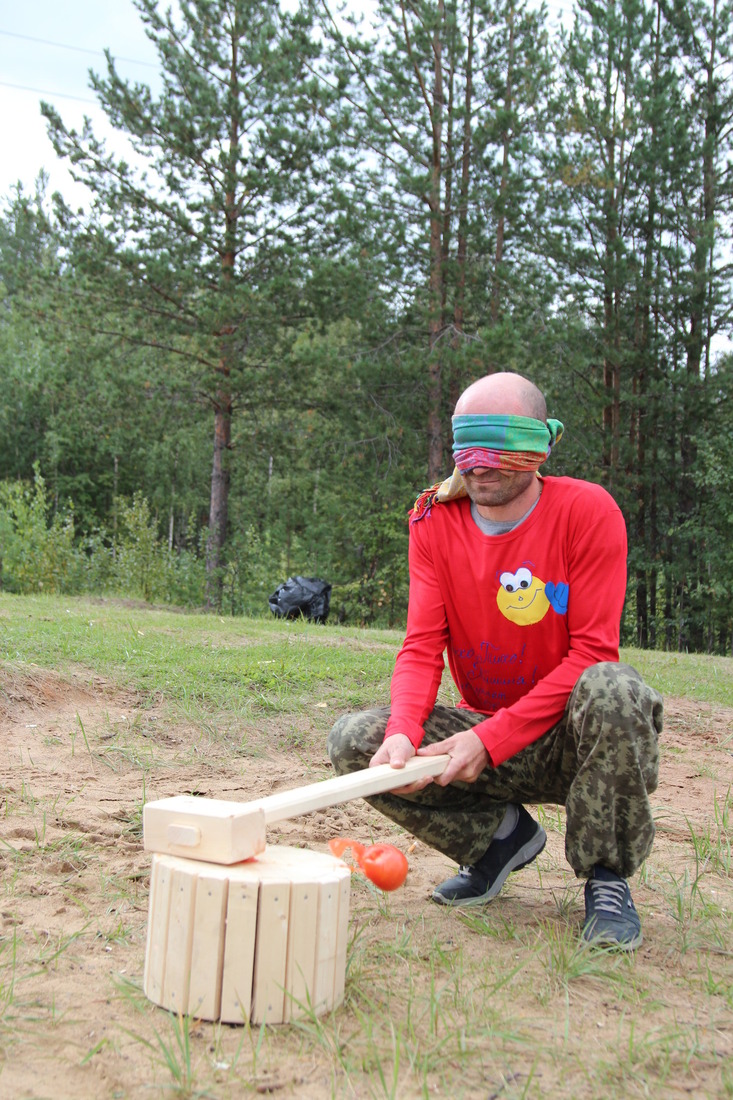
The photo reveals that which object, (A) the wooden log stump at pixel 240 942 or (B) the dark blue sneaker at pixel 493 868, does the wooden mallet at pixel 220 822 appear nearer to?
(A) the wooden log stump at pixel 240 942

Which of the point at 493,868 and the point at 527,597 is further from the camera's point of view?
the point at 493,868

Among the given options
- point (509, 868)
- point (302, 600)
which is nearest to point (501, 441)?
point (509, 868)

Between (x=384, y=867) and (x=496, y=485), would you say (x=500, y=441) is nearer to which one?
(x=496, y=485)

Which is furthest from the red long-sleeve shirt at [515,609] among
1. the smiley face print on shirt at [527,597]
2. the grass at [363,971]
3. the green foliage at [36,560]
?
the green foliage at [36,560]

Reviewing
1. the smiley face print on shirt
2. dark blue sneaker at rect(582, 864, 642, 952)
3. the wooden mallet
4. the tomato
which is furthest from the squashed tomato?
the smiley face print on shirt

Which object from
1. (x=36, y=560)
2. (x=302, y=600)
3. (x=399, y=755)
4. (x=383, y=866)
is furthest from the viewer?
(x=36, y=560)

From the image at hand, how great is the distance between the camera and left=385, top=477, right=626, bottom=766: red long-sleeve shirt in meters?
2.60

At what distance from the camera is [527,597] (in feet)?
8.86

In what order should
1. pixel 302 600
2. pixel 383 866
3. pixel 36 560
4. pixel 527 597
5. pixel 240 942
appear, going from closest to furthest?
pixel 240 942
pixel 383 866
pixel 527 597
pixel 302 600
pixel 36 560

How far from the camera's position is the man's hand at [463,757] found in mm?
2502

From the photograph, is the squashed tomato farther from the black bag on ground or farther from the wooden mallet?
the black bag on ground

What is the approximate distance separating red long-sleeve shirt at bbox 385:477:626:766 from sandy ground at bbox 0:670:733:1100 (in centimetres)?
60

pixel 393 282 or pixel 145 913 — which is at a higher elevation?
pixel 393 282

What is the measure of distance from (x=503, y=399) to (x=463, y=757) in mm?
985
